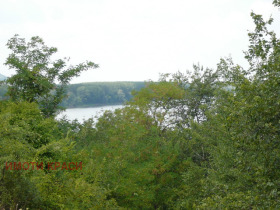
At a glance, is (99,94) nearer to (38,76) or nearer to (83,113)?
(83,113)

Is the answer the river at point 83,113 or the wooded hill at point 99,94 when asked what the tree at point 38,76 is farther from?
the wooded hill at point 99,94

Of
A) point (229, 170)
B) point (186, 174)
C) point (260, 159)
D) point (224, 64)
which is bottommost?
point (186, 174)

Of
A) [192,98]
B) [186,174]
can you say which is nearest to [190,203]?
[186,174]

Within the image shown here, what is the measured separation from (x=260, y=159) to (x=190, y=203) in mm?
12751

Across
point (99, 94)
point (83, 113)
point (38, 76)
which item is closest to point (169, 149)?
point (38, 76)

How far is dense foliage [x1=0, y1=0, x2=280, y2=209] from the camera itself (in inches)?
381

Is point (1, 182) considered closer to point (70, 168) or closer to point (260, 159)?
point (70, 168)

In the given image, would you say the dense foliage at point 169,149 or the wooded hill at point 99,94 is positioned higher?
the wooded hill at point 99,94

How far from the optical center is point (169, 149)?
25984mm

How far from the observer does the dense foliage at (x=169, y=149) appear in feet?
31.8

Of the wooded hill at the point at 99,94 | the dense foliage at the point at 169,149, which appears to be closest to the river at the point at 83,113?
the dense foliage at the point at 169,149

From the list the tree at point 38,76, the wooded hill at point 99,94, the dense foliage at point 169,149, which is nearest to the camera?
the dense foliage at point 169,149

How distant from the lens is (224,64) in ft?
68.6

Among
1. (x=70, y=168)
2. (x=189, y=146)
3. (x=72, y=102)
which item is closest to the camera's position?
(x=70, y=168)
